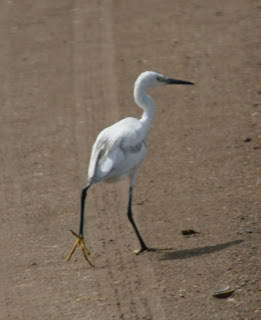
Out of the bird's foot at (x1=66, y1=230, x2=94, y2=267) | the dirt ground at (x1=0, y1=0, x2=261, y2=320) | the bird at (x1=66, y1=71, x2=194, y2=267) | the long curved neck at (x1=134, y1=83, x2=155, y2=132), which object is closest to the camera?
the dirt ground at (x1=0, y1=0, x2=261, y2=320)

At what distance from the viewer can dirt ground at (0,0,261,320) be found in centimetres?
635

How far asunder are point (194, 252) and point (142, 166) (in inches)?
93.2

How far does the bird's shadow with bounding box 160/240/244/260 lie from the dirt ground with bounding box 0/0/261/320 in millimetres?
11

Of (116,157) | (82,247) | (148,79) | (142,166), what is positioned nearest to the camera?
(82,247)

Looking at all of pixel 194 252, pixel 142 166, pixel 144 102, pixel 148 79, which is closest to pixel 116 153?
pixel 144 102

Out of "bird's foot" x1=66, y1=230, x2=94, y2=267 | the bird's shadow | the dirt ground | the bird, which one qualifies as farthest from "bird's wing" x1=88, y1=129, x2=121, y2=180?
the bird's shadow

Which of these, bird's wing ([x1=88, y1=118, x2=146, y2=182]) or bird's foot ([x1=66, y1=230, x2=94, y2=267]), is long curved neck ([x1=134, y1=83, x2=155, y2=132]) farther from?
bird's foot ([x1=66, y1=230, x2=94, y2=267])

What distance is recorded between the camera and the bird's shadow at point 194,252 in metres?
6.84

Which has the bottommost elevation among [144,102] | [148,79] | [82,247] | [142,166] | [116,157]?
[142,166]

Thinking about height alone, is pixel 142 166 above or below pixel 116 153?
below

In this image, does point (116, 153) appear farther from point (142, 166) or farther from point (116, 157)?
point (142, 166)

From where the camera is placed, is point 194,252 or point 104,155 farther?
point 104,155

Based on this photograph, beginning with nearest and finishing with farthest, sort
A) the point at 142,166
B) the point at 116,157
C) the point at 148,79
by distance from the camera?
the point at 116,157 < the point at 148,79 < the point at 142,166

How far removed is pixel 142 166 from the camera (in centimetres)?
912
